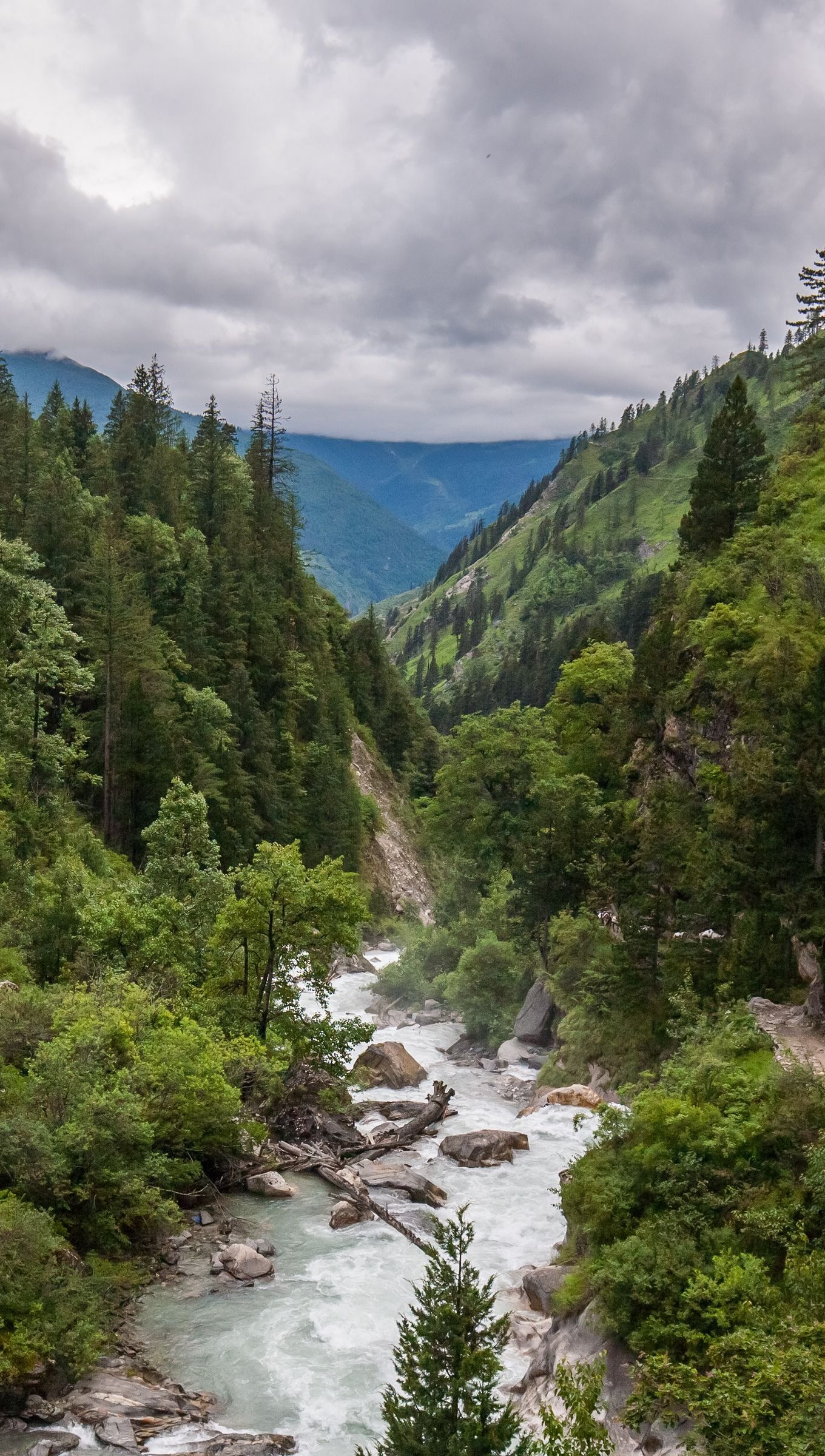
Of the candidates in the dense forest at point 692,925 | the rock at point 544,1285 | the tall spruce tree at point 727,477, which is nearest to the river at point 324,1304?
the rock at point 544,1285

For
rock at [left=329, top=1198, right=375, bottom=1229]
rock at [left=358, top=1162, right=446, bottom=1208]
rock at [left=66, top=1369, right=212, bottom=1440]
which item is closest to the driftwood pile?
rock at [left=329, top=1198, right=375, bottom=1229]

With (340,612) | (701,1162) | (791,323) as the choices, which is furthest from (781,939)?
(340,612)

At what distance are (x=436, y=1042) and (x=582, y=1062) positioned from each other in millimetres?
13646

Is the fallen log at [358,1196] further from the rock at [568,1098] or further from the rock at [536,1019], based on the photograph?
the rock at [536,1019]

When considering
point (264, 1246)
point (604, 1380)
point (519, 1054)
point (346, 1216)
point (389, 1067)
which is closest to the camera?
point (604, 1380)

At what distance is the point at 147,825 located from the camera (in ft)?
A: 185

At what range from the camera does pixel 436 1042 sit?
49688 mm

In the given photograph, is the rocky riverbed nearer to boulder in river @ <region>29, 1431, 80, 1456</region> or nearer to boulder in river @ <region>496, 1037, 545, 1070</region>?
boulder in river @ <region>29, 1431, 80, 1456</region>

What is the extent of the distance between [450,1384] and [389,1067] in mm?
28963

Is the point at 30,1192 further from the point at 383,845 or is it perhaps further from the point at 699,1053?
the point at 383,845

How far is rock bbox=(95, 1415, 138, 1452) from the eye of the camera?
18.1 metres

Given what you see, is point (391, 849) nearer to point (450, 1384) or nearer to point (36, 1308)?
point (36, 1308)

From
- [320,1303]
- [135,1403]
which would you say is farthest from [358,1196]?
[135,1403]

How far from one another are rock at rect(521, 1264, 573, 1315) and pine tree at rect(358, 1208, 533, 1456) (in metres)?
9.17
